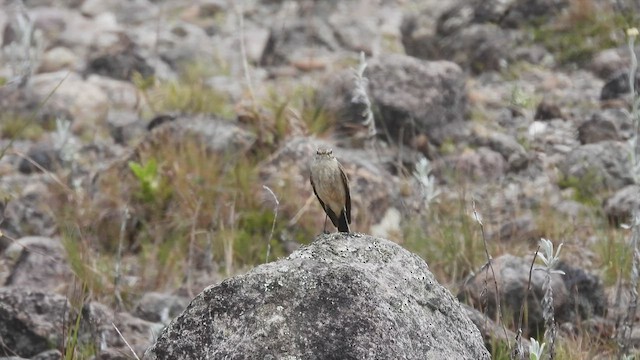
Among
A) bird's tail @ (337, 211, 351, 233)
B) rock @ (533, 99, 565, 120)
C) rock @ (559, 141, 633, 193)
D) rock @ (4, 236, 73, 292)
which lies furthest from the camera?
rock @ (533, 99, 565, 120)

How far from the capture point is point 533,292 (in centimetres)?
554

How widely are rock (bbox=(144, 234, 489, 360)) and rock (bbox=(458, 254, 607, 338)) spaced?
2149 mm

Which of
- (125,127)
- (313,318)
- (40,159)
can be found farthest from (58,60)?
(313,318)

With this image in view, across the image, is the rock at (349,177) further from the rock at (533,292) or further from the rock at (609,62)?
the rock at (609,62)

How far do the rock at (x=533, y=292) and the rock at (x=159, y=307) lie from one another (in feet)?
5.67

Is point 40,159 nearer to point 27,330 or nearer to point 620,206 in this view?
point 27,330

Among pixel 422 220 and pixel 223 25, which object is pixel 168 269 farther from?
pixel 223 25

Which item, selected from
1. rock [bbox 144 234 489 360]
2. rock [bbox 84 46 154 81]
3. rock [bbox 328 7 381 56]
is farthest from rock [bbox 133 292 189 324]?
rock [bbox 328 7 381 56]

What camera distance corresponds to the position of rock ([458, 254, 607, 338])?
5469mm

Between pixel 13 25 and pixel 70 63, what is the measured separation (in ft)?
4.98

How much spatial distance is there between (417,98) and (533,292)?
12.9ft

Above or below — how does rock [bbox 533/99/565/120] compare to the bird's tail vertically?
below

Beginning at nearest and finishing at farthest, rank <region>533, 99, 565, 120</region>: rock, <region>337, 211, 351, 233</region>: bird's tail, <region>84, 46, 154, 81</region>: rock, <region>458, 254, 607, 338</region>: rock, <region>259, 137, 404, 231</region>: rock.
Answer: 1. <region>337, 211, 351, 233</region>: bird's tail
2. <region>458, 254, 607, 338</region>: rock
3. <region>259, 137, 404, 231</region>: rock
4. <region>533, 99, 565, 120</region>: rock
5. <region>84, 46, 154, 81</region>: rock

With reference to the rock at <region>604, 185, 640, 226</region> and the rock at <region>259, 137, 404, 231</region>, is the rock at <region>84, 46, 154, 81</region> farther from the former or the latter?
the rock at <region>604, 185, 640, 226</region>
